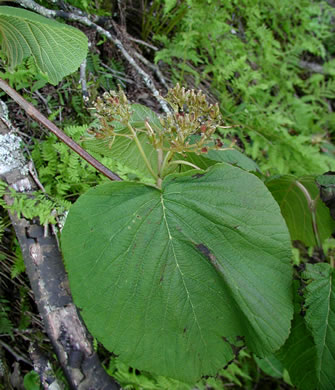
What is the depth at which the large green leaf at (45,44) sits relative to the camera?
4.49 ft

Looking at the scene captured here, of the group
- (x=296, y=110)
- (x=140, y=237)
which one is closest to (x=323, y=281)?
(x=140, y=237)

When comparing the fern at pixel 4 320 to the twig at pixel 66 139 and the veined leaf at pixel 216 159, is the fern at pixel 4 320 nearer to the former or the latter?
the twig at pixel 66 139

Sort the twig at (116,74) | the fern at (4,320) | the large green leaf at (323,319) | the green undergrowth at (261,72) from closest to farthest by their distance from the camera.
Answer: the large green leaf at (323,319)
the fern at (4,320)
the twig at (116,74)
the green undergrowth at (261,72)

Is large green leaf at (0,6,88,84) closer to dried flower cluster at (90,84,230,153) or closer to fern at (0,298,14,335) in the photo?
dried flower cluster at (90,84,230,153)

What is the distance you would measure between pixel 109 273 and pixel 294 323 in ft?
2.82

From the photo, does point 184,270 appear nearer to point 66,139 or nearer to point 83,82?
point 66,139

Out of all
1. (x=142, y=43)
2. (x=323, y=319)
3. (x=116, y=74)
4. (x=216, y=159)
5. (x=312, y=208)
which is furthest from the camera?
(x=142, y=43)

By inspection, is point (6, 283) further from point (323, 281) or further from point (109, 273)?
point (323, 281)

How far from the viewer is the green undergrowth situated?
302cm

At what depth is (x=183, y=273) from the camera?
43.3 inches

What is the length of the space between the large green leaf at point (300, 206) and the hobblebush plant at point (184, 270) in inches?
25.6

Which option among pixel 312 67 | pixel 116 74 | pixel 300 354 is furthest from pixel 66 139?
pixel 312 67

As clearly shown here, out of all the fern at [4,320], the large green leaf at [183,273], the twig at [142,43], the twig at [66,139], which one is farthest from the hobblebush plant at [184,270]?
the twig at [142,43]

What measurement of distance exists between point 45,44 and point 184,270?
45.2 inches
